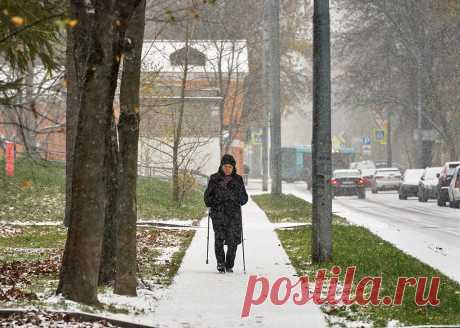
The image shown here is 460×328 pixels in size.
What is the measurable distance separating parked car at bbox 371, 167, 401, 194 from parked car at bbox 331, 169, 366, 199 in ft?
28.7

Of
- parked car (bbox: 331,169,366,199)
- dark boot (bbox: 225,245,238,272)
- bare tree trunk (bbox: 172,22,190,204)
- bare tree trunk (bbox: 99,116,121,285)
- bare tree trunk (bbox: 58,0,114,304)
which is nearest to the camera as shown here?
bare tree trunk (bbox: 58,0,114,304)

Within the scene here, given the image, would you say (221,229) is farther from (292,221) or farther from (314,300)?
(292,221)

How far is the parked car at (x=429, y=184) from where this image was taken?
168 ft

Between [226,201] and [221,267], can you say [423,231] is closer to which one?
[226,201]

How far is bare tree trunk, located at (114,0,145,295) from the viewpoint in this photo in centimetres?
Result: 1251

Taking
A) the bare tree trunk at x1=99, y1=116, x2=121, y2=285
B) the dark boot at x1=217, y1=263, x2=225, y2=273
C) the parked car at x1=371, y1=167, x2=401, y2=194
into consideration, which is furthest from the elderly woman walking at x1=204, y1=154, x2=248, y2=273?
the parked car at x1=371, y1=167, x2=401, y2=194

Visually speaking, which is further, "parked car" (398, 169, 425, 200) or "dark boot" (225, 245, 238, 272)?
"parked car" (398, 169, 425, 200)

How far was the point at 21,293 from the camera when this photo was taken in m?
11.6

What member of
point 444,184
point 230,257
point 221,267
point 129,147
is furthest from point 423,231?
point 444,184

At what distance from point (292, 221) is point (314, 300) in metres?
18.1

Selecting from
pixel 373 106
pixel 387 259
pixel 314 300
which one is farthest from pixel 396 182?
pixel 314 300

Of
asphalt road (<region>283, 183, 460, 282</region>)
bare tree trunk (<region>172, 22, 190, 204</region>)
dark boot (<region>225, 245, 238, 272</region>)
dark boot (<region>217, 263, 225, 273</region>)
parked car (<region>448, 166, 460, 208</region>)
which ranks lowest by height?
asphalt road (<region>283, 183, 460, 282</region>)

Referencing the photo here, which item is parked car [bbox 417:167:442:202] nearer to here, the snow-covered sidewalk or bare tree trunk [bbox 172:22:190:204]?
Answer: bare tree trunk [bbox 172:22:190:204]

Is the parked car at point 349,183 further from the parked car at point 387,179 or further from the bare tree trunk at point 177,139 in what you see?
the bare tree trunk at point 177,139
